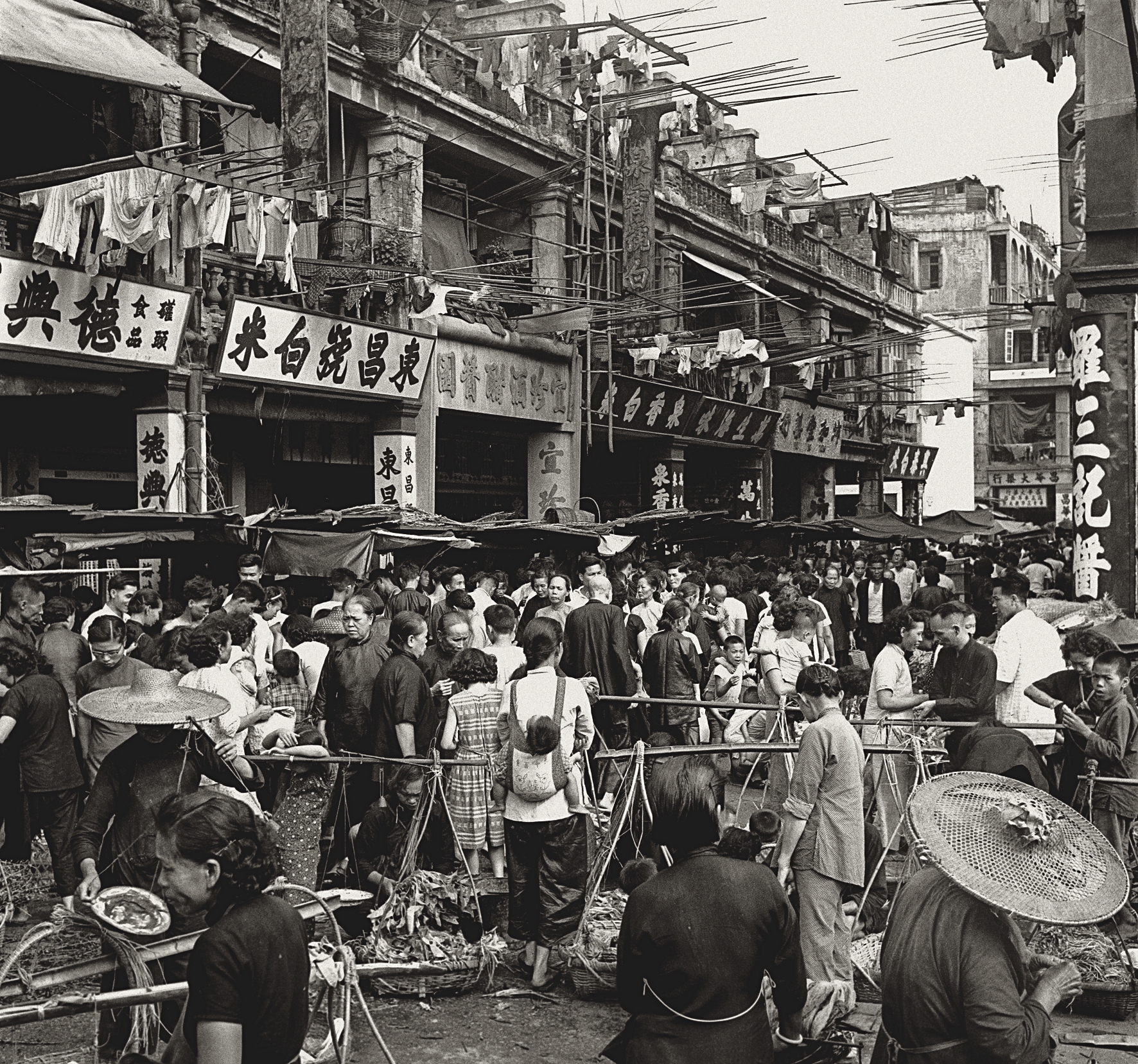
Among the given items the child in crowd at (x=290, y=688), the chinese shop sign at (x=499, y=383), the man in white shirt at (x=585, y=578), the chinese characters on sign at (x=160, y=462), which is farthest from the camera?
the chinese shop sign at (x=499, y=383)

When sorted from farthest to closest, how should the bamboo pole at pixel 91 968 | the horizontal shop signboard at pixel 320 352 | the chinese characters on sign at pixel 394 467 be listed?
the chinese characters on sign at pixel 394 467 < the horizontal shop signboard at pixel 320 352 < the bamboo pole at pixel 91 968

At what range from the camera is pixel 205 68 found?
1683 centimetres

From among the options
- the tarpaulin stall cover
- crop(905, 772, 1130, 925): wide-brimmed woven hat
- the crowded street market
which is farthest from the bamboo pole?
the tarpaulin stall cover

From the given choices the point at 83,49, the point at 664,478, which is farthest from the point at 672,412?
the point at 83,49

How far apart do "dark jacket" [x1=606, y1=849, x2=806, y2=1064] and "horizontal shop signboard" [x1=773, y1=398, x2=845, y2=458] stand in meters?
27.8

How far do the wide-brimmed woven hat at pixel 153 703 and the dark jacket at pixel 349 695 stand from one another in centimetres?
274

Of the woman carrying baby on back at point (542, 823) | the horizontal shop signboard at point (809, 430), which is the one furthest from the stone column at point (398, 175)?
the horizontal shop signboard at point (809, 430)

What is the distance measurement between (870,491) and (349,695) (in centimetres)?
3259

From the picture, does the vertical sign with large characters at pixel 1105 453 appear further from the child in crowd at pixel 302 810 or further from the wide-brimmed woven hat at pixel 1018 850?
the wide-brimmed woven hat at pixel 1018 850

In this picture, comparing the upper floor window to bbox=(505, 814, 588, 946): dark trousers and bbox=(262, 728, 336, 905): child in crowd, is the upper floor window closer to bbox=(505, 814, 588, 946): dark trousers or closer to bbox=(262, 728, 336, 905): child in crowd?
bbox=(505, 814, 588, 946): dark trousers

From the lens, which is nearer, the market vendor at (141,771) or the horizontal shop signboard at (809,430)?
the market vendor at (141,771)

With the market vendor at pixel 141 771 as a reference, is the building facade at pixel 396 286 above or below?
above

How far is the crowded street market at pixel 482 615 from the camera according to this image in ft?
12.3

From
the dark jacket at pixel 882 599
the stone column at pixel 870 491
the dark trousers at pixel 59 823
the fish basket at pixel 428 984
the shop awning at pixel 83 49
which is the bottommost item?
Answer: the fish basket at pixel 428 984
